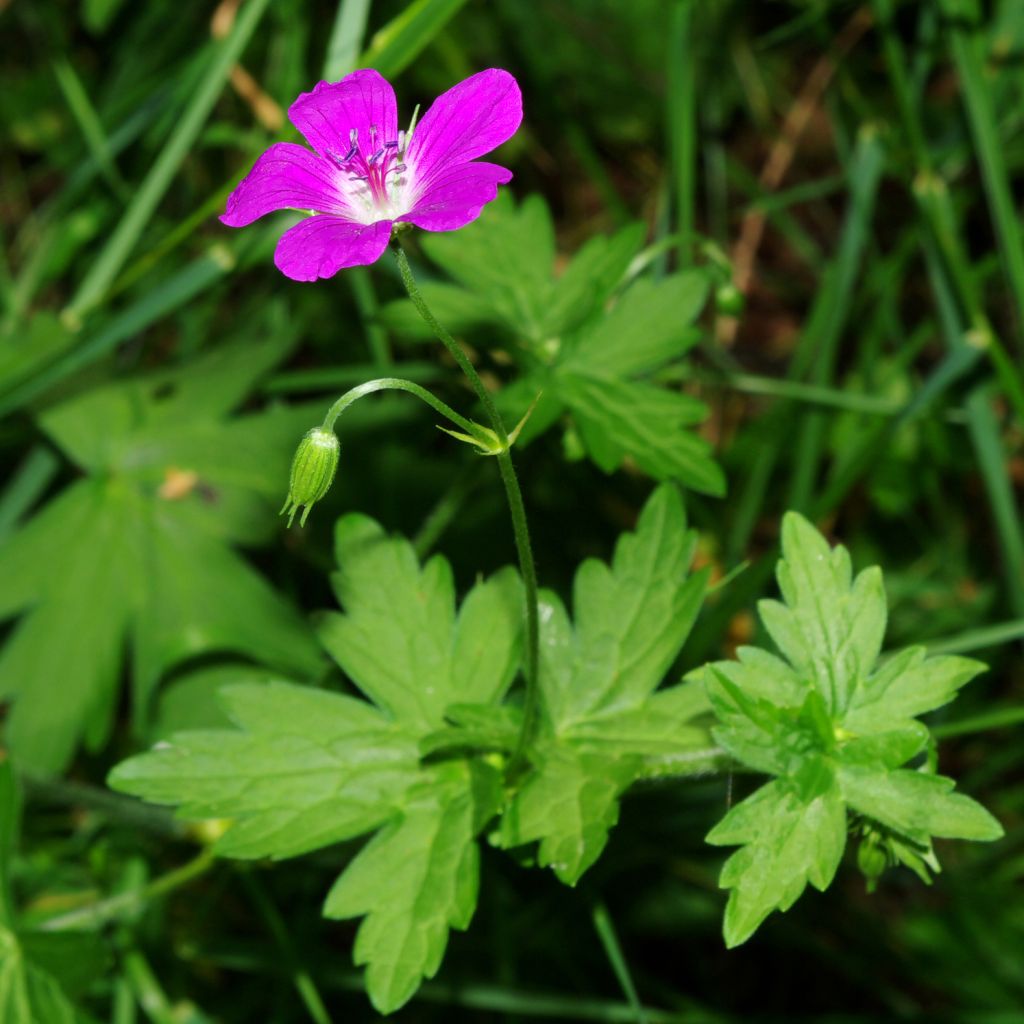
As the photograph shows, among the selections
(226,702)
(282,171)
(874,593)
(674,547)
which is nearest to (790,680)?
(874,593)

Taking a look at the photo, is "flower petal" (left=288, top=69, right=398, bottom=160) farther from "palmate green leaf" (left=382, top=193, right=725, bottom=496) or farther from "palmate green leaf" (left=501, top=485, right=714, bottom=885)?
"palmate green leaf" (left=501, top=485, right=714, bottom=885)

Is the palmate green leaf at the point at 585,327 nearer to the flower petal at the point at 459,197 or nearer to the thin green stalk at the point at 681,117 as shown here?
the thin green stalk at the point at 681,117

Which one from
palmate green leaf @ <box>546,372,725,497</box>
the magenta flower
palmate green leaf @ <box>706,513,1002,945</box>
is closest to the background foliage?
palmate green leaf @ <box>546,372,725,497</box>

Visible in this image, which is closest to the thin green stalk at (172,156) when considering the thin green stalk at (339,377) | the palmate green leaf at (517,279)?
the thin green stalk at (339,377)

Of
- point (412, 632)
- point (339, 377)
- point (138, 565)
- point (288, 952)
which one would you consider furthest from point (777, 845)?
point (138, 565)

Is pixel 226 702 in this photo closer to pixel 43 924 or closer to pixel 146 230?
pixel 43 924

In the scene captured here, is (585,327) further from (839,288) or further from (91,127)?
(91,127)

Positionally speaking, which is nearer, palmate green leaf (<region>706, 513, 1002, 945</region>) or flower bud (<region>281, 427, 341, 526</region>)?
flower bud (<region>281, 427, 341, 526</region>)
